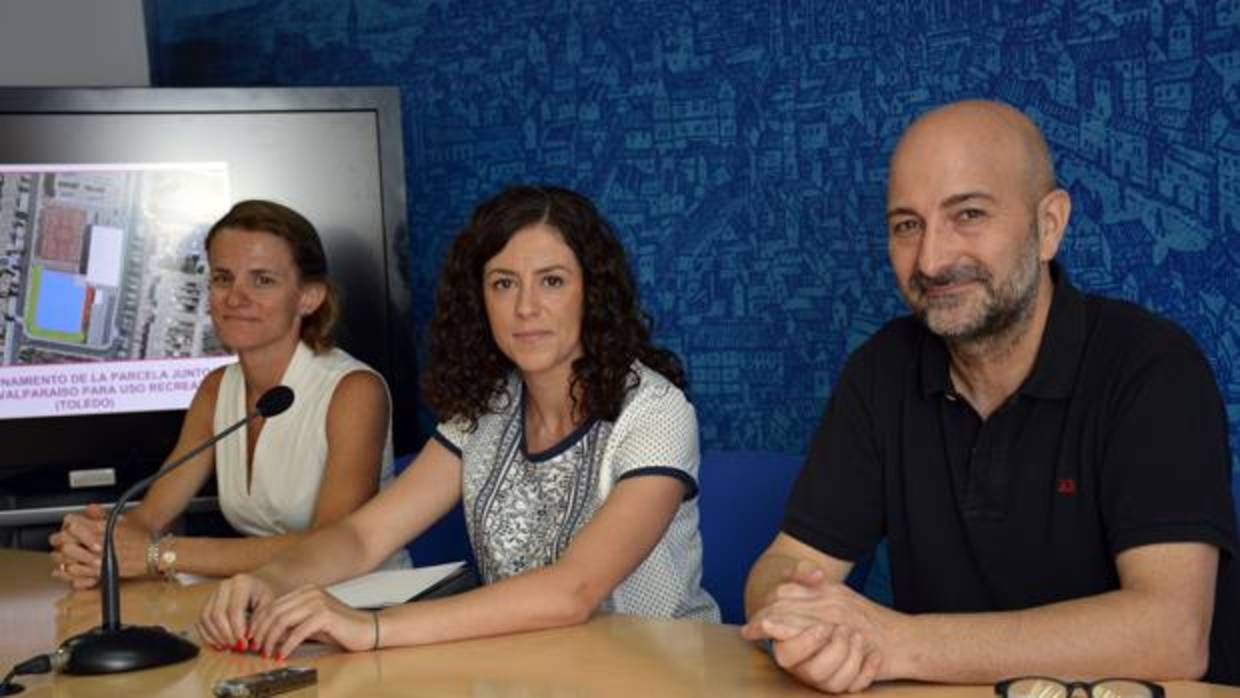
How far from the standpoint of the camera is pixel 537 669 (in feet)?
6.59

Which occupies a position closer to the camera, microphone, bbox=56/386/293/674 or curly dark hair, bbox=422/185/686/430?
microphone, bbox=56/386/293/674

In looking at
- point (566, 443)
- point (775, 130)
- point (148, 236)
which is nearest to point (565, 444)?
point (566, 443)

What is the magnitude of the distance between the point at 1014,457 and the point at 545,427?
0.83 m

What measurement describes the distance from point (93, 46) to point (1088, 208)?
2.65 meters

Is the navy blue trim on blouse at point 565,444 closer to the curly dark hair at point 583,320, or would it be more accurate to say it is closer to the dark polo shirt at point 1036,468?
the curly dark hair at point 583,320

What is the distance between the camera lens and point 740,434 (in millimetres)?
3457

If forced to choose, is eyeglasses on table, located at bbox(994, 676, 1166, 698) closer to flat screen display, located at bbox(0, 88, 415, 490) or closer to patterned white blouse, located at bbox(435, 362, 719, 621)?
patterned white blouse, located at bbox(435, 362, 719, 621)

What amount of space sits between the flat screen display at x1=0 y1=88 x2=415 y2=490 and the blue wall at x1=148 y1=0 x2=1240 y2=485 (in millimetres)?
280

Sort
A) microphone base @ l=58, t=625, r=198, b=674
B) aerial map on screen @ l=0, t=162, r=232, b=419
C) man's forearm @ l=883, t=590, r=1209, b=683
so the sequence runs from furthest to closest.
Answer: aerial map on screen @ l=0, t=162, r=232, b=419 < microphone base @ l=58, t=625, r=198, b=674 < man's forearm @ l=883, t=590, r=1209, b=683

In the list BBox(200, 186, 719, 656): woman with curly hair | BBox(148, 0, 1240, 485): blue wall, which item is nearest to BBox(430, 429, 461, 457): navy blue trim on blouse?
BBox(200, 186, 719, 656): woman with curly hair

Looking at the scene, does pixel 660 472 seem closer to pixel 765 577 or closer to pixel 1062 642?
pixel 765 577

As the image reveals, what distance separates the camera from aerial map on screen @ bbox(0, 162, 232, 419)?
3684 millimetres

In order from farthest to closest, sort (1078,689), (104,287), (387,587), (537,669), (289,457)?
(104,287), (289,457), (387,587), (537,669), (1078,689)

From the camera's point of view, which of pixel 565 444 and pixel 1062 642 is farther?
pixel 565 444
